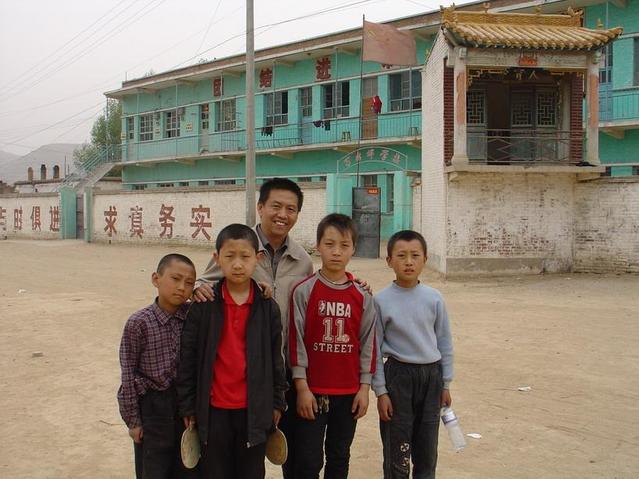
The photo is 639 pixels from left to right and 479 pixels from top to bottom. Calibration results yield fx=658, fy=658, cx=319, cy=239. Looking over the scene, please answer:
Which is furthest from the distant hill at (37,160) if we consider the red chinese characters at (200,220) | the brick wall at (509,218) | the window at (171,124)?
the brick wall at (509,218)

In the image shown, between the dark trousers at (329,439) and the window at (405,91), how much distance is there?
62.7ft

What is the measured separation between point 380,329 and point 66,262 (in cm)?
1670

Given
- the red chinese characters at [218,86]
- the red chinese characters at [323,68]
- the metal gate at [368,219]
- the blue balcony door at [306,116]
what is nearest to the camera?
the metal gate at [368,219]

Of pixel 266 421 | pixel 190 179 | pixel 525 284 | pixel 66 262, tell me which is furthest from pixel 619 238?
pixel 190 179

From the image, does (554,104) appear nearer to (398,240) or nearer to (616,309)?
(616,309)

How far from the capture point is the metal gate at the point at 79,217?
28312 millimetres

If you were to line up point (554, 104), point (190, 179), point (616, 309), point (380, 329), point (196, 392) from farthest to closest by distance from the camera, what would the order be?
point (190, 179) → point (554, 104) → point (616, 309) → point (380, 329) → point (196, 392)

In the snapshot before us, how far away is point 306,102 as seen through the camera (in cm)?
2514

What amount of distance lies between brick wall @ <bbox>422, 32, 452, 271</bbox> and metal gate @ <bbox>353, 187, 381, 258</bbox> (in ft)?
6.66

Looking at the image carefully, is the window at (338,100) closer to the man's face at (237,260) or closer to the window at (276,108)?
the window at (276,108)

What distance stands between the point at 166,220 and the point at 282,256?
66.9 feet

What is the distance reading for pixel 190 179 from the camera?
29594 mm

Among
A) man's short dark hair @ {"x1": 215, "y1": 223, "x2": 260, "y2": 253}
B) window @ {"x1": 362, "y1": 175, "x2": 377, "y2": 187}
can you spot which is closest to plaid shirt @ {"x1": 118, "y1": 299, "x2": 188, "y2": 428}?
man's short dark hair @ {"x1": 215, "y1": 223, "x2": 260, "y2": 253}

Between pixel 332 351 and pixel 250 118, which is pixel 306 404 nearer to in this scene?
pixel 332 351
